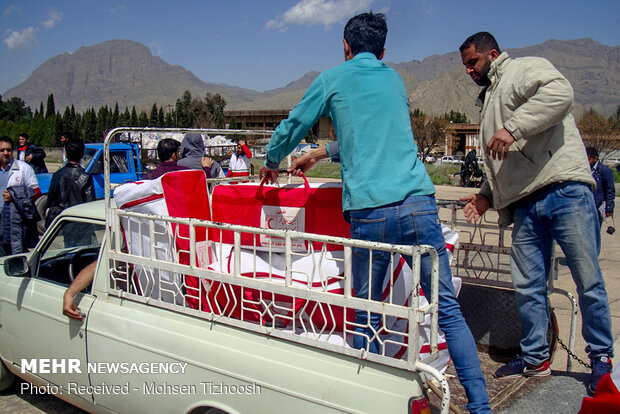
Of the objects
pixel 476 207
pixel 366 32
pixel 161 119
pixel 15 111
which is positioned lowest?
pixel 476 207

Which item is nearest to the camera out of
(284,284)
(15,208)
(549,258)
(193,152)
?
(284,284)

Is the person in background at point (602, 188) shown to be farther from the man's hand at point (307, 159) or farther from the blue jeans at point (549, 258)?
the man's hand at point (307, 159)

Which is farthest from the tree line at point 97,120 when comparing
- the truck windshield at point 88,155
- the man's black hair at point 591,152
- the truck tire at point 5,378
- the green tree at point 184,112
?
the truck tire at point 5,378

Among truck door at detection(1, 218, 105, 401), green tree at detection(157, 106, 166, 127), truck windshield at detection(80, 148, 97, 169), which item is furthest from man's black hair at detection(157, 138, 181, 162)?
green tree at detection(157, 106, 166, 127)

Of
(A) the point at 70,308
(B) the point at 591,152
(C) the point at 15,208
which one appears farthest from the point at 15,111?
(A) the point at 70,308

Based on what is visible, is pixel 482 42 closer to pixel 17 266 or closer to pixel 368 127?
pixel 368 127

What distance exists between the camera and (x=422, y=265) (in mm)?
2256

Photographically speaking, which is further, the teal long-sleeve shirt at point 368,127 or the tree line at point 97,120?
the tree line at point 97,120

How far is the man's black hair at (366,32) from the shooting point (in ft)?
8.21

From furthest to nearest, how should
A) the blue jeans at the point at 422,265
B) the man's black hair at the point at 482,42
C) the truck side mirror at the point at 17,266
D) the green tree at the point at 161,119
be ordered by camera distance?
1. the green tree at the point at 161,119
2. the truck side mirror at the point at 17,266
3. the man's black hair at the point at 482,42
4. the blue jeans at the point at 422,265

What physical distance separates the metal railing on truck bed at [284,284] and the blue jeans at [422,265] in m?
0.08

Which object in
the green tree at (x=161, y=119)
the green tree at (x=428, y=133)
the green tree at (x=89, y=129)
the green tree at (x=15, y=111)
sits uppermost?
the green tree at (x=15, y=111)

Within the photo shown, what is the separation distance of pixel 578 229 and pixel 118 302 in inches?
103

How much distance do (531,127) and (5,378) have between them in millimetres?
4095
